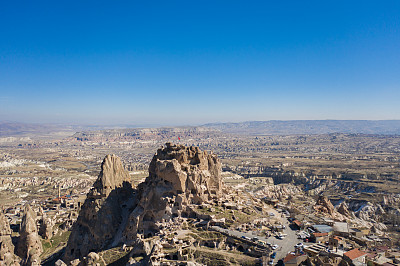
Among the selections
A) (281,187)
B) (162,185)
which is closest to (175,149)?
(162,185)

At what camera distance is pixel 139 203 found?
61531 millimetres

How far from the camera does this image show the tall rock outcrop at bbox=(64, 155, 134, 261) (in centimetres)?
6134

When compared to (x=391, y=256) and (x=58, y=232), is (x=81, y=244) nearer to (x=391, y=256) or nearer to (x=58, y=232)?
(x=58, y=232)

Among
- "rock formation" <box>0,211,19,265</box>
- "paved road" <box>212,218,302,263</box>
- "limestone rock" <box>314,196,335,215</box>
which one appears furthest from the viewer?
"limestone rock" <box>314,196,335,215</box>

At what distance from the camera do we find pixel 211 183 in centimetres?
7219

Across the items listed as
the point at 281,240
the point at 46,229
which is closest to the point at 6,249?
the point at 46,229

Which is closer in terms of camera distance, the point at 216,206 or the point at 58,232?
the point at 216,206

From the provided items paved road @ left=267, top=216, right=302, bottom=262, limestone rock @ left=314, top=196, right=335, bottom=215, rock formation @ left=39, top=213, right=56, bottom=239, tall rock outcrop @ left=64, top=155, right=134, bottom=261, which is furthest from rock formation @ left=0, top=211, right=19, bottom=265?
limestone rock @ left=314, top=196, right=335, bottom=215

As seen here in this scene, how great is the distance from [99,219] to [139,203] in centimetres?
959

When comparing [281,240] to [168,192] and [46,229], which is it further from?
[46,229]

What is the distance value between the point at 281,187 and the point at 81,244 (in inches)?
4070

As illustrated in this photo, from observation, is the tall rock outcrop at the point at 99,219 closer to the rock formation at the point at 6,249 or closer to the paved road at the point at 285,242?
the rock formation at the point at 6,249

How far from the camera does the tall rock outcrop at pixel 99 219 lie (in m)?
61.3

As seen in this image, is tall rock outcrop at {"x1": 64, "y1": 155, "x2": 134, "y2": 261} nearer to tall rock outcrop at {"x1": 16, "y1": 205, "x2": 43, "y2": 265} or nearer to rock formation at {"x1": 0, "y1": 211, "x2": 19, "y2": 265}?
rock formation at {"x1": 0, "y1": 211, "x2": 19, "y2": 265}
